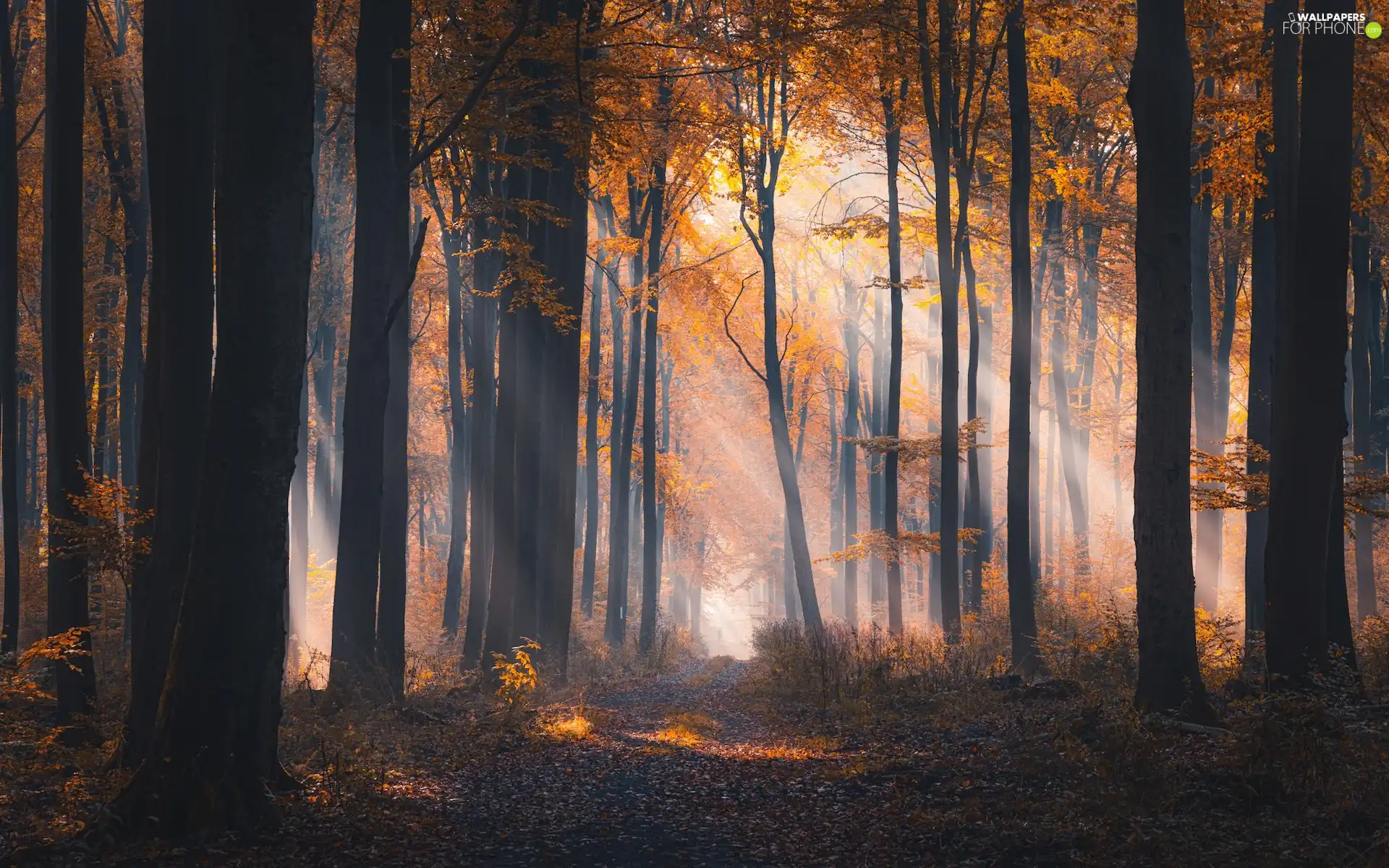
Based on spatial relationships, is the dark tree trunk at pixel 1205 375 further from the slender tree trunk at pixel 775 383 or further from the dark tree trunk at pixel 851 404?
the dark tree trunk at pixel 851 404

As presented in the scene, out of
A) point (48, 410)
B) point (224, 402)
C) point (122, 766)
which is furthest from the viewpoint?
point (48, 410)

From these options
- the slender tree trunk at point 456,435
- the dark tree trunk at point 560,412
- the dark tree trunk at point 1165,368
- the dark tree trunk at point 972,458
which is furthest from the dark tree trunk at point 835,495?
the dark tree trunk at point 1165,368

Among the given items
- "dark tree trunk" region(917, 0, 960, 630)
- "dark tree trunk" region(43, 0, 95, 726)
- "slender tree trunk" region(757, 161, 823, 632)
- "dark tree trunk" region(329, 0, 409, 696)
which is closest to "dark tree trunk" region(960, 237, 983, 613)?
"dark tree trunk" region(917, 0, 960, 630)

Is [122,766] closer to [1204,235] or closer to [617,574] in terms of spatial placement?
[617,574]

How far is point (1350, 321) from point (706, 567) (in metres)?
26.7

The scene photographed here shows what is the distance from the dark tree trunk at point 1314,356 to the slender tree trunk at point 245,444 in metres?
7.80

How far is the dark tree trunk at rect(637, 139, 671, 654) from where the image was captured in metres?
22.1

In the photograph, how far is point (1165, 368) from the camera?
877cm

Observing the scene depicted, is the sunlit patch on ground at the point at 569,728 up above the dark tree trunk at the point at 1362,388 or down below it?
below

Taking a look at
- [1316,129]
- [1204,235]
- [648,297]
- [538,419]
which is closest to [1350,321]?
[1204,235]

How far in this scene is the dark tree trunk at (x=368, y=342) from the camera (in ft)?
37.5

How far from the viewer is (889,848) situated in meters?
6.36

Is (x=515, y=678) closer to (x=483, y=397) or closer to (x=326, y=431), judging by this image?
(x=483, y=397)

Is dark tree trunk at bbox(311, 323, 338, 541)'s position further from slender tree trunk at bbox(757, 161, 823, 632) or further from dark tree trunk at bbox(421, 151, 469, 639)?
slender tree trunk at bbox(757, 161, 823, 632)
